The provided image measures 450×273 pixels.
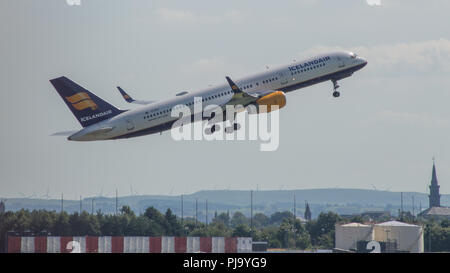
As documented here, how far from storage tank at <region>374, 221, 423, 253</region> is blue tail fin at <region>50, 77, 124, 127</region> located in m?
41.7

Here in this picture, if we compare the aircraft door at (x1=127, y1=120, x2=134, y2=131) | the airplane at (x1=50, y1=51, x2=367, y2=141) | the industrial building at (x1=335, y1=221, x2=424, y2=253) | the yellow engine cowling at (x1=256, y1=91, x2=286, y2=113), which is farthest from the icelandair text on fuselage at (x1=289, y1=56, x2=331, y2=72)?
the industrial building at (x1=335, y1=221, x2=424, y2=253)

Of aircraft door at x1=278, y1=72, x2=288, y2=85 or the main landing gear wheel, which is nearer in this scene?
aircraft door at x1=278, y1=72, x2=288, y2=85

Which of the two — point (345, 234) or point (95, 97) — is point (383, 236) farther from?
point (95, 97)

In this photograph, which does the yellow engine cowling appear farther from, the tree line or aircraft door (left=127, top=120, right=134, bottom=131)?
the tree line

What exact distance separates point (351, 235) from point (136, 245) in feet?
125

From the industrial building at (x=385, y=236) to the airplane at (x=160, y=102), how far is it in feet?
84.7

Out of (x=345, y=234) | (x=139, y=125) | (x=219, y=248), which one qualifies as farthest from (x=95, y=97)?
(x=345, y=234)

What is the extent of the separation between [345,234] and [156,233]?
86.7ft

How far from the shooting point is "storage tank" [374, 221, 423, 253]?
112 m

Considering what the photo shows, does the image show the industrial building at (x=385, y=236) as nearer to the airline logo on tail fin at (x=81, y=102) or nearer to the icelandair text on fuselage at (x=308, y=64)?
the icelandair text on fuselage at (x=308, y=64)

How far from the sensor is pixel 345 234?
117 m

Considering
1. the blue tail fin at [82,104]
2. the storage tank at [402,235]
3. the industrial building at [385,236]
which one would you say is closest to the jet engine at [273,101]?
the blue tail fin at [82,104]

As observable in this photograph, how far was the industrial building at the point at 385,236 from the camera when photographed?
110812 millimetres
